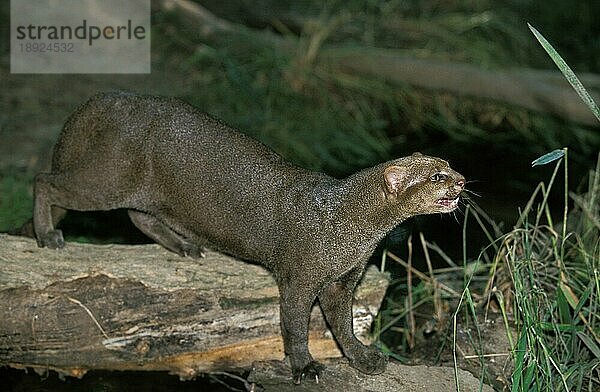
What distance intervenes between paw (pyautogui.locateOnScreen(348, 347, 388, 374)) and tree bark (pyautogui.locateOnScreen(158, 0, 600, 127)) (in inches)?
161

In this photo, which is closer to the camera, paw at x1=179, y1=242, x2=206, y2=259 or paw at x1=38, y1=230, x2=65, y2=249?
paw at x1=38, y1=230, x2=65, y2=249

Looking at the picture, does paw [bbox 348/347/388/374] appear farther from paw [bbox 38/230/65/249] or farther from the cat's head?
paw [bbox 38/230/65/249]

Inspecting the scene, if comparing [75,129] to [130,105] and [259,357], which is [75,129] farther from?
[259,357]

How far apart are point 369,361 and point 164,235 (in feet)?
4.24

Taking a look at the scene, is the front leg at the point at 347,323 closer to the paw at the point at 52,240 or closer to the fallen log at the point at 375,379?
the fallen log at the point at 375,379

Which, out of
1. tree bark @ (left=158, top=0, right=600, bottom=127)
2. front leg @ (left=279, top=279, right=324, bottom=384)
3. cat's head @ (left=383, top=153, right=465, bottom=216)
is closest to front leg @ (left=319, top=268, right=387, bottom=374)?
front leg @ (left=279, top=279, right=324, bottom=384)

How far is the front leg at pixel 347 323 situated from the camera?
4.74 m

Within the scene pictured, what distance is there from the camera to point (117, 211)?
6836mm

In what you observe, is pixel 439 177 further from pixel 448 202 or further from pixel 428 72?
pixel 428 72


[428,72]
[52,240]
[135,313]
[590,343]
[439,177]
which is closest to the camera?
[439,177]

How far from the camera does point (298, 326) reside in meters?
4.72

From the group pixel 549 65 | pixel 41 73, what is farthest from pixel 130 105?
pixel 549 65

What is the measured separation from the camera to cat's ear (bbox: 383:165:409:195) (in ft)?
14.4

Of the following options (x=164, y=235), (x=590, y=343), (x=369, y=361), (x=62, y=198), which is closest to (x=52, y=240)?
(x=62, y=198)
